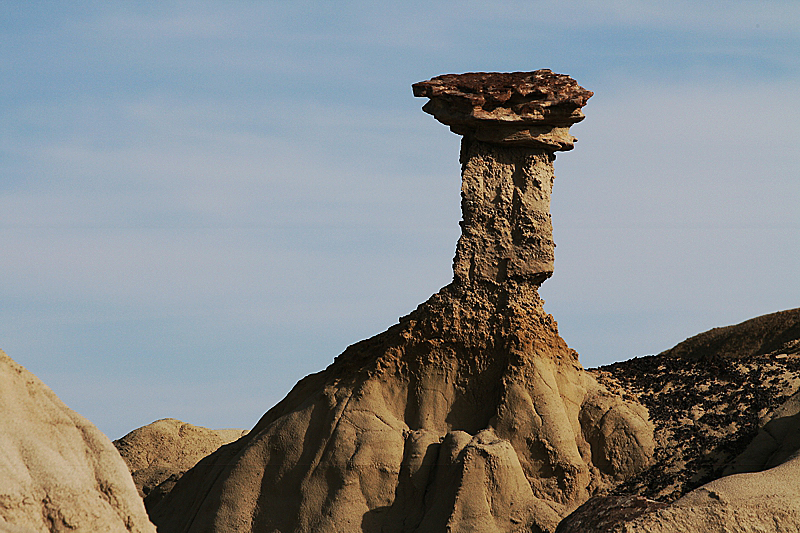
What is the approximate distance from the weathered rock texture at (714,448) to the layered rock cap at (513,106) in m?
4.88

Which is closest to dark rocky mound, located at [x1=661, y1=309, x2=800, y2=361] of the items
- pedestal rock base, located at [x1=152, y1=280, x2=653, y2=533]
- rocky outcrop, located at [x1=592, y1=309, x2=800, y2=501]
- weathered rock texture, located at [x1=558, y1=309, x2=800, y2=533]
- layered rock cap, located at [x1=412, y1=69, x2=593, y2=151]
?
weathered rock texture, located at [x1=558, y1=309, x2=800, y2=533]

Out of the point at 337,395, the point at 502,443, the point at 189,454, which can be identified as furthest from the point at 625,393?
the point at 189,454

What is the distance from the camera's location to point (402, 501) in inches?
854

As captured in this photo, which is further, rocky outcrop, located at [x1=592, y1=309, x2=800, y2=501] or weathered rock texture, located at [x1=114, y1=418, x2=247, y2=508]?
weathered rock texture, located at [x1=114, y1=418, x2=247, y2=508]

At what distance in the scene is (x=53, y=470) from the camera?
12.0 metres

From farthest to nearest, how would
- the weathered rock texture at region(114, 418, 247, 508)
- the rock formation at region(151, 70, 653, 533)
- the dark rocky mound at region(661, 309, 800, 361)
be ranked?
the dark rocky mound at region(661, 309, 800, 361) → the weathered rock texture at region(114, 418, 247, 508) → the rock formation at region(151, 70, 653, 533)

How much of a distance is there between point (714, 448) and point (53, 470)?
13289mm

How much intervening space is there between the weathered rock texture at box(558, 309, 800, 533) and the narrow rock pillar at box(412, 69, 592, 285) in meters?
3.23

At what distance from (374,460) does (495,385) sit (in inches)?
101

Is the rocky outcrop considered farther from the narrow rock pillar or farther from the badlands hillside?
the narrow rock pillar

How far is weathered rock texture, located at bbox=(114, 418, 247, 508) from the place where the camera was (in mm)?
32781

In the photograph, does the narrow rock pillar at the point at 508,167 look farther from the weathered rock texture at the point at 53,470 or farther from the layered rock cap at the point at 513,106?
the weathered rock texture at the point at 53,470

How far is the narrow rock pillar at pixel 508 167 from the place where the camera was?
2277 centimetres

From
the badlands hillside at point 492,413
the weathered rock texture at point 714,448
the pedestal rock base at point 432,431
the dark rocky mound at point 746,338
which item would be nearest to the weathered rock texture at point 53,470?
the weathered rock texture at point 714,448
